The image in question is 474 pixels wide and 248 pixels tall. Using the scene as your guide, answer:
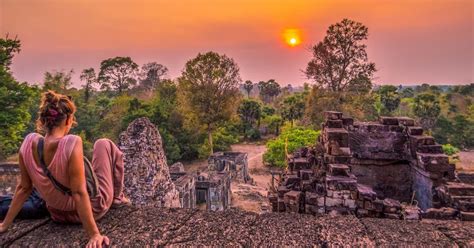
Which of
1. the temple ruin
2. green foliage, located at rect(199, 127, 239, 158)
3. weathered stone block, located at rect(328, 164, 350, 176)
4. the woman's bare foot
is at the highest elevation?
the woman's bare foot

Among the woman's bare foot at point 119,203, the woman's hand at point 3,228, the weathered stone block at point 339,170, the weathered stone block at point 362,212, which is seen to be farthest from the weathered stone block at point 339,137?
the woman's hand at point 3,228

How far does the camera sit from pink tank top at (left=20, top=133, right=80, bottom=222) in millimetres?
2490

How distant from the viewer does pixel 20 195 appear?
2.71 meters

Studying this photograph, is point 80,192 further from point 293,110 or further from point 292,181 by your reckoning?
point 293,110

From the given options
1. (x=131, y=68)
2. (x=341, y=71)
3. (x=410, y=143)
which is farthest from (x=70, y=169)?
(x=131, y=68)

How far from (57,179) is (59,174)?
56mm

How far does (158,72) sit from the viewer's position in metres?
57.9

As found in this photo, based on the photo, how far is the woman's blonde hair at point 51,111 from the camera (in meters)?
2.57

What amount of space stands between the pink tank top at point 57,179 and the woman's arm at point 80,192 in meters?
0.07

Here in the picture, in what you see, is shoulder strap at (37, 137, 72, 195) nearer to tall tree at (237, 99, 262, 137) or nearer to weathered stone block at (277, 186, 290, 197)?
weathered stone block at (277, 186, 290, 197)

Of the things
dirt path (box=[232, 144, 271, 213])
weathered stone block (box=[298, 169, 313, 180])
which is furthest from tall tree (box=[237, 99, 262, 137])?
weathered stone block (box=[298, 169, 313, 180])

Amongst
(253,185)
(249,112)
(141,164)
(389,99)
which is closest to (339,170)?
(141,164)

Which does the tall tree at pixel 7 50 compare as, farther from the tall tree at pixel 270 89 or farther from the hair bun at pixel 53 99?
the tall tree at pixel 270 89

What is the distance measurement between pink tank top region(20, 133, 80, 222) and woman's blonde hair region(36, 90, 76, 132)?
0.11 metres
